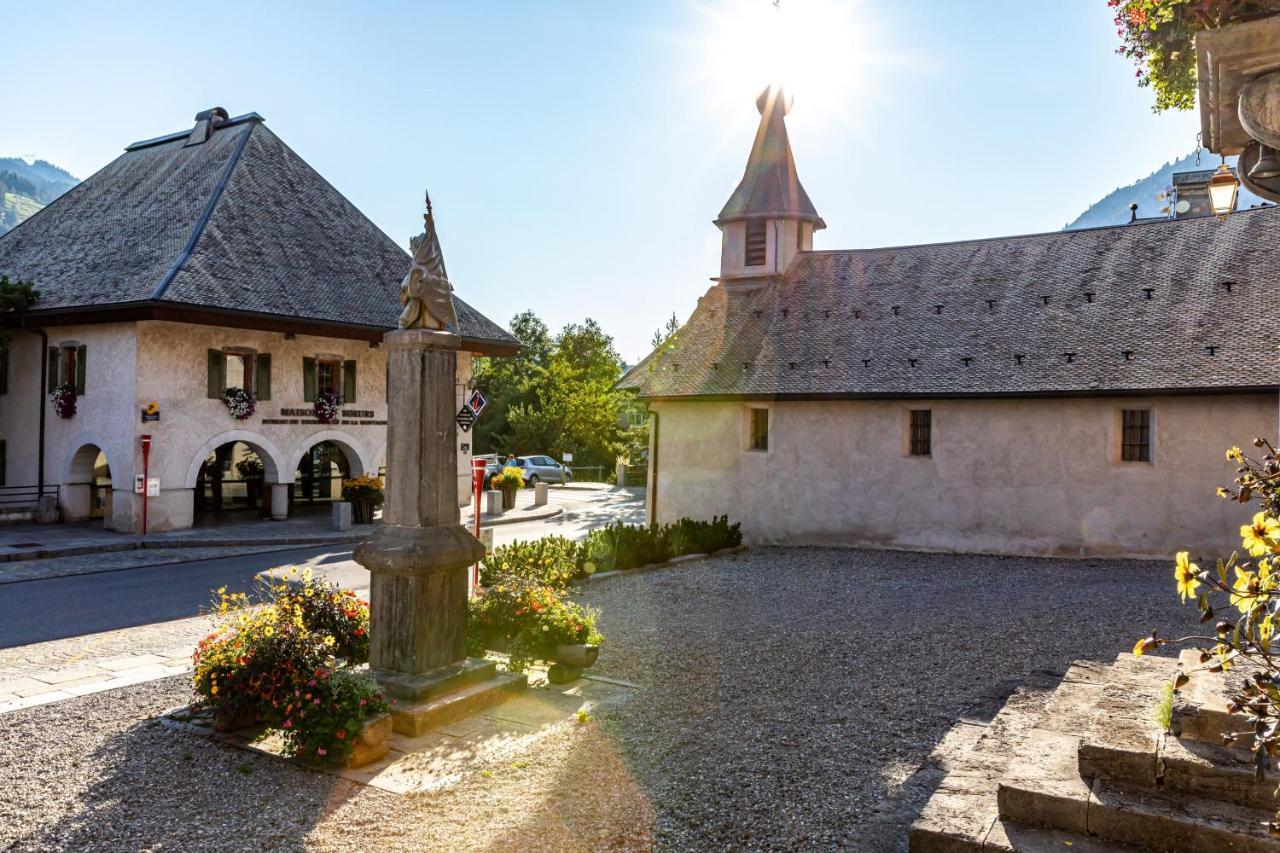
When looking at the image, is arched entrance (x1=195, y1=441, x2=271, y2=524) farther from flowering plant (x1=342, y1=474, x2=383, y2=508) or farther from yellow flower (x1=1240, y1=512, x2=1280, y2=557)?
yellow flower (x1=1240, y1=512, x2=1280, y2=557)

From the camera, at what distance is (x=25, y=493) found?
75.4ft

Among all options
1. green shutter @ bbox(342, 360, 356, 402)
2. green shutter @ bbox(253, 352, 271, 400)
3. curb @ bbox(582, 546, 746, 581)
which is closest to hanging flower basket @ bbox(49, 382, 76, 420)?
green shutter @ bbox(253, 352, 271, 400)

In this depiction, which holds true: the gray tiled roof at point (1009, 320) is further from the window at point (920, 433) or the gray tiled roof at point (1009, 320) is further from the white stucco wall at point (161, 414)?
the white stucco wall at point (161, 414)

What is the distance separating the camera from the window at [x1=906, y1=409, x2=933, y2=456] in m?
20.2

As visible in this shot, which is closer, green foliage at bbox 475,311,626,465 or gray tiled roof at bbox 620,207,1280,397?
gray tiled roof at bbox 620,207,1280,397

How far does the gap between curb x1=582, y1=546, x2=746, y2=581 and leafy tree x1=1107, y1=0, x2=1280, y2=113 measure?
1066 centimetres

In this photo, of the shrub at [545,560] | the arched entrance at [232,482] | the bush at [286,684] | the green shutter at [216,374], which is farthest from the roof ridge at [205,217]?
the bush at [286,684]

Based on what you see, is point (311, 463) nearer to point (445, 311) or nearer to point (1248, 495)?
point (445, 311)

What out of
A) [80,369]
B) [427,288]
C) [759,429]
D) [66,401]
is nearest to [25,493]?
[66,401]

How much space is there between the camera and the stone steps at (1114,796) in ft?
15.5

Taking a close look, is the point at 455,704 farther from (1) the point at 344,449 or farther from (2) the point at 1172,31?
(1) the point at 344,449

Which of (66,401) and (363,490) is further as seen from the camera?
(363,490)

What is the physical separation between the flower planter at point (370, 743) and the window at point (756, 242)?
20719mm

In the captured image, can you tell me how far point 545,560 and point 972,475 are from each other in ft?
34.5
